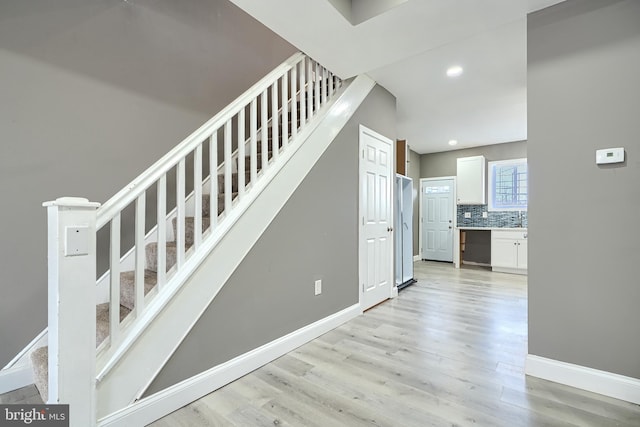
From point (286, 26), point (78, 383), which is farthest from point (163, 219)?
A: point (286, 26)

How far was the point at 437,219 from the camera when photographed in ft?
23.1

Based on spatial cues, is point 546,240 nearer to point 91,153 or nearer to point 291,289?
point 291,289

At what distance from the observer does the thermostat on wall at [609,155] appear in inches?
67.4

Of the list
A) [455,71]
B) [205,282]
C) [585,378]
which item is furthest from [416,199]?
[205,282]

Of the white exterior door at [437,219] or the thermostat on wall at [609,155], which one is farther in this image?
the white exterior door at [437,219]

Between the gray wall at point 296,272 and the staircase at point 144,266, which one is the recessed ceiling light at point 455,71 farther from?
the staircase at point 144,266

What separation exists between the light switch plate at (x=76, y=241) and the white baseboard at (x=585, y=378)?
9.06 feet

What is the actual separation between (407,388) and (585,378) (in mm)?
1126

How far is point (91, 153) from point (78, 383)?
1640 mm

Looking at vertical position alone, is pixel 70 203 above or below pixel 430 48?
below

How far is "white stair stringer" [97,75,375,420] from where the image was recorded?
1.40 m

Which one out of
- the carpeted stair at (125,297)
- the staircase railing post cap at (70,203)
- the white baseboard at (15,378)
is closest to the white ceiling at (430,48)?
the carpeted stair at (125,297)

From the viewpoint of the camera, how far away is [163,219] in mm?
1574

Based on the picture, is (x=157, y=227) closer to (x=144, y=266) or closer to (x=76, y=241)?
(x=144, y=266)
